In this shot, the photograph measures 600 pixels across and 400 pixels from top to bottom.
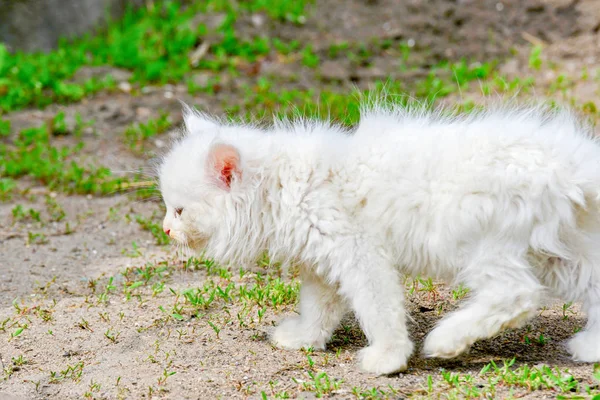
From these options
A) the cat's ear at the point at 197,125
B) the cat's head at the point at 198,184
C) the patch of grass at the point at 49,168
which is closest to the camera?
the cat's head at the point at 198,184

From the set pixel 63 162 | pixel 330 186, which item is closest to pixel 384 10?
pixel 63 162

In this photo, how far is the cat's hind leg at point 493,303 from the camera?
3990 millimetres

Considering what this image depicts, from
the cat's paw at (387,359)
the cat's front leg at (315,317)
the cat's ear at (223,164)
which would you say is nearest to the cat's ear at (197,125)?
the cat's ear at (223,164)

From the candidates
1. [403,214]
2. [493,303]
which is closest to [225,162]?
[403,214]

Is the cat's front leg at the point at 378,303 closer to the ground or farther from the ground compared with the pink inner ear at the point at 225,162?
closer to the ground

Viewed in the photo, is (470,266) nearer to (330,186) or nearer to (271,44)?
(330,186)

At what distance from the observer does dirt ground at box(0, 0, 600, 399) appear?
4.25 m

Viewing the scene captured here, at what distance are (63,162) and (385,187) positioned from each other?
4.95 metres

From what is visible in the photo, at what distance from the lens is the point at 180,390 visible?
13.6 ft

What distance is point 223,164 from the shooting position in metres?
4.35

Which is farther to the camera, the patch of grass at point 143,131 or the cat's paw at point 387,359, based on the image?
the patch of grass at point 143,131

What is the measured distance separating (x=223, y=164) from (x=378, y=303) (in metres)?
1.07

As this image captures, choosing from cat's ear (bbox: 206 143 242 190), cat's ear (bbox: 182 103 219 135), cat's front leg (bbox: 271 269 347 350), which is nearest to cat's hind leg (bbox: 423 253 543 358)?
cat's front leg (bbox: 271 269 347 350)

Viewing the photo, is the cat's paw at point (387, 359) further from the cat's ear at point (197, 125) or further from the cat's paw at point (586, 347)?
the cat's ear at point (197, 125)
